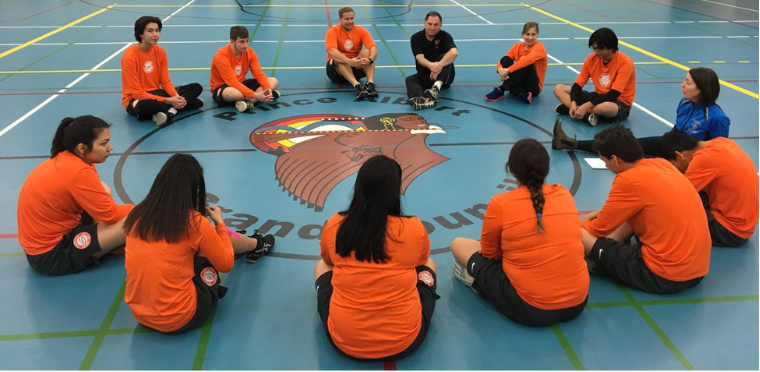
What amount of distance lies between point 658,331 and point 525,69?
5006 mm

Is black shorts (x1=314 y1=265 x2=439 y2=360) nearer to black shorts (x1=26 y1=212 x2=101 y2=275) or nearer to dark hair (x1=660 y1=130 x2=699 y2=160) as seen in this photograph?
black shorts (x1=26 y1=212 x2=101 y2=275)

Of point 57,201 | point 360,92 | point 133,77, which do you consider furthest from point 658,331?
point 133,77

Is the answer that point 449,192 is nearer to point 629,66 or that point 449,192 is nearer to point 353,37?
point 629,66

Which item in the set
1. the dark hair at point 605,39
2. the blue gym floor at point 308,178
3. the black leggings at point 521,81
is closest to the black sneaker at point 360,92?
the blue gym floor at point 308,178

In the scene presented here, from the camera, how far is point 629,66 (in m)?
6.71

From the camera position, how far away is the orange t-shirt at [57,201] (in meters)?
3.68

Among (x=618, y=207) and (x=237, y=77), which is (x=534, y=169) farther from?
(x=237, y=77)

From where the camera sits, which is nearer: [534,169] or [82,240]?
[534,169]

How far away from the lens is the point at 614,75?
6.87m

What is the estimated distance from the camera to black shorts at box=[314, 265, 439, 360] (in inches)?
125

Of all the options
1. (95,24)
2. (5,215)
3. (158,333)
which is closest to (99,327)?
(158,333)

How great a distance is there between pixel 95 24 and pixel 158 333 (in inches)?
448

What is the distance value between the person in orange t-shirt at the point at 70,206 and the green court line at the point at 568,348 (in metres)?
3.03

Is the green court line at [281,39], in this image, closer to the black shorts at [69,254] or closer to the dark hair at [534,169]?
the black shorts at [69,254]
